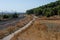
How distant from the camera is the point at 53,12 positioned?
378ft

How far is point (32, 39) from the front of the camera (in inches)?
849

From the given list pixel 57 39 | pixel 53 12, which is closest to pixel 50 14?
pixel 53 12

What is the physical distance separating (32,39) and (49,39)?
1.92 m

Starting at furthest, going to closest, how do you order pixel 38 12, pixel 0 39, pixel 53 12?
pixel 38 12 < pixel 53 12 < pixel 0 39

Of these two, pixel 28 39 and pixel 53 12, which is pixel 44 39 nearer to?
pixel 28 39

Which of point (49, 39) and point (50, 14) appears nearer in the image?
point (49, 39)

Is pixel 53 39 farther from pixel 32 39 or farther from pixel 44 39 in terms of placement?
pixel 32 39

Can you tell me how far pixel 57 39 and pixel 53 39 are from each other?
48cm

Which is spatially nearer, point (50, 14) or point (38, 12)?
point (50, 14)

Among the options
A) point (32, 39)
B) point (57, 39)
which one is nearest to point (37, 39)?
point (32, 39)

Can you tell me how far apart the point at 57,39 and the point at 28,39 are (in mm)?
3266

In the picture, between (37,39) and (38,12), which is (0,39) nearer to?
(37,39)

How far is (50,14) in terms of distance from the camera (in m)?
115

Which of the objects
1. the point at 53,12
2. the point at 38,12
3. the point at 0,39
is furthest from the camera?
the point at 38,12
